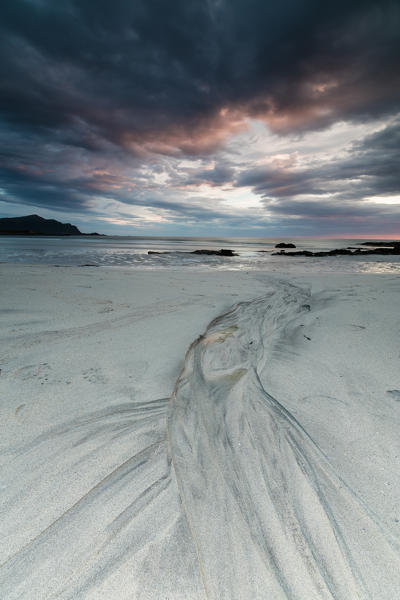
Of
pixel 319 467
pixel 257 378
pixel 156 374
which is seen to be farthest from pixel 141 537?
pixel 257 378

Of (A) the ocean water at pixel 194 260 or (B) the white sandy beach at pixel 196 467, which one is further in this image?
(A) the ocean water at pixel 194 260

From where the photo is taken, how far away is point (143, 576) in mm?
918

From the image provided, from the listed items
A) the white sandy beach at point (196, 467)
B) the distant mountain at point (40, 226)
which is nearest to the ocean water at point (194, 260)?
the white sandy beach at point (196, 467)

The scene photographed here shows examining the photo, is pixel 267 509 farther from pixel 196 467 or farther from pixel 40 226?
pixel 40 226

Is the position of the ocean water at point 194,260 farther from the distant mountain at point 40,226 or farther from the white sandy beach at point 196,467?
the distant mountain at point 40,226

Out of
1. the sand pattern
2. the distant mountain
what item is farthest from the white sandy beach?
the distant mountain

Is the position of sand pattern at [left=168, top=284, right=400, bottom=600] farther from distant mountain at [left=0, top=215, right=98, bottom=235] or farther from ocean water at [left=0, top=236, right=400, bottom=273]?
distant mountain at [left=0, top=215, right=98, bottom=235]

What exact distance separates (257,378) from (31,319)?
2819mm

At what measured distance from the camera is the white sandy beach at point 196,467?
0.94 meters

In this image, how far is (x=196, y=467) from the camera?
139 centimetres

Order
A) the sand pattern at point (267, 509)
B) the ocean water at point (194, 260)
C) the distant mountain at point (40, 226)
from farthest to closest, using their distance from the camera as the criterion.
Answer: the distant mountain at point (40, 226) → the ocean water at point (194, 260) → the sand pattern at point (267, 509)

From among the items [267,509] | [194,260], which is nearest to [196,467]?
[267,509]

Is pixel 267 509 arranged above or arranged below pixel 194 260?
below

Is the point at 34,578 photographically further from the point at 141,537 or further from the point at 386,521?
the point at 386,521
